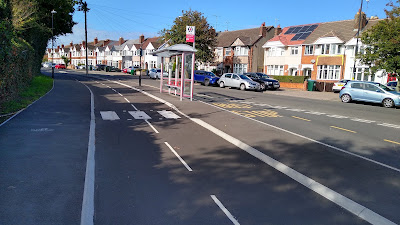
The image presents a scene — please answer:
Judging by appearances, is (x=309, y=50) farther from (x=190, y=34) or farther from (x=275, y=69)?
(x=190, y=34)

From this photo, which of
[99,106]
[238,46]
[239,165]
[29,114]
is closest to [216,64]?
[238,46]

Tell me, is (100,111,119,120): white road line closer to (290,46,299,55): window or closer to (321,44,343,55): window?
(321,44,343,55): window

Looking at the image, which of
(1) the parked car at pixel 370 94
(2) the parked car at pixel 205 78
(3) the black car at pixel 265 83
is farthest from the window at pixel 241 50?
(1) the parked car at pixel 370 94

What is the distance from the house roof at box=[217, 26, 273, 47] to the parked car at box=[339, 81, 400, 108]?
31.1m

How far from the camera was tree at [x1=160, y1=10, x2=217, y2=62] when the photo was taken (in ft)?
151

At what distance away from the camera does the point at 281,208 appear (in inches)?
198

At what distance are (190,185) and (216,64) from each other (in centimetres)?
5472

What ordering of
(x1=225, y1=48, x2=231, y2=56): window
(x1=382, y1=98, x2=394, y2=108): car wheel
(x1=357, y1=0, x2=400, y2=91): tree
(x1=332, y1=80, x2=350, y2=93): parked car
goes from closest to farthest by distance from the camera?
(x1=382, y1=98, x2=394, y2=108): car wheel
(x1=357, y1=0, x2=400, y2=91): tree
(x1=332, y1=80, x2=350, y2=93): parked car
(x1=225, y1=48, x2=231, y2=56): window

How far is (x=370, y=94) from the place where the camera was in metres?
21.7

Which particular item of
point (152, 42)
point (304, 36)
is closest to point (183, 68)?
point (304, 36)

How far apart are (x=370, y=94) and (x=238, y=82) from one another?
13.2 meters

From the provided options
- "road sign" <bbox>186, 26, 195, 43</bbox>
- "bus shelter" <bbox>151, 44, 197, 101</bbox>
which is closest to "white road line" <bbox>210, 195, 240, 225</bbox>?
"bus shelter" <bbox>151, 44, 197, 101</bbox>

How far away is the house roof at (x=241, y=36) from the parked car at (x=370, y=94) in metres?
31.1

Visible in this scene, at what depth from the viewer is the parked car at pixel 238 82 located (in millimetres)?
31141
